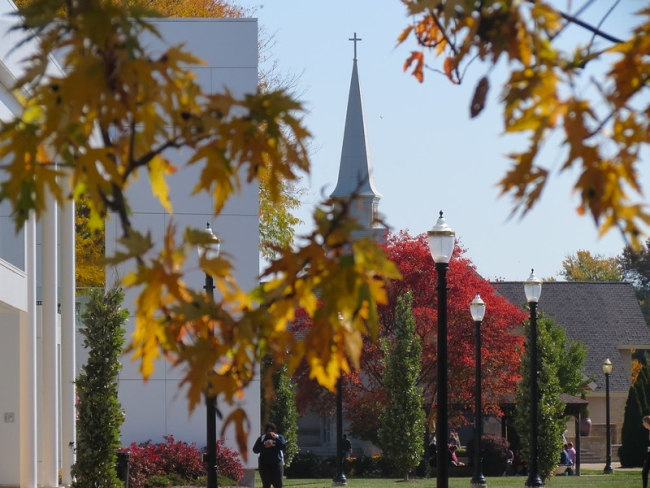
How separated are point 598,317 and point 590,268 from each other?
39.6 m

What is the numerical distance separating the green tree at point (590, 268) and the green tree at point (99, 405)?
8187 centimetres

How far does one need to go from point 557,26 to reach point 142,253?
4.68 feet

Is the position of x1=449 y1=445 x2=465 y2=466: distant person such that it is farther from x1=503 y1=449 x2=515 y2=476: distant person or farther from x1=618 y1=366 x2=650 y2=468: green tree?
x1=618 y1=366 x2=650 y2=468: green tree

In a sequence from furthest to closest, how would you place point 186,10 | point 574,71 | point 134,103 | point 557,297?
point 557,297 < point 186,10 < point 574,71 < point 134,103

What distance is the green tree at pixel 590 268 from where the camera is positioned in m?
95.2

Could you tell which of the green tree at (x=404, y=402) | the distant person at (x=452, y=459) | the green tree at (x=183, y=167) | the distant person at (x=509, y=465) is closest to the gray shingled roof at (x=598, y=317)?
the distant person at (x=509, y=465)

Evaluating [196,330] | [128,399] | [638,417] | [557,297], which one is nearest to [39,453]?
[128,399]

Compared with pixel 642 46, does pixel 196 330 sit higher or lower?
lower

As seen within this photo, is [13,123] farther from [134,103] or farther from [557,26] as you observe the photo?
[557,26]

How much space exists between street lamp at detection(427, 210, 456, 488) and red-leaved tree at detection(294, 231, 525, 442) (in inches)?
1012

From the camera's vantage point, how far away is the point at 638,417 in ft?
143

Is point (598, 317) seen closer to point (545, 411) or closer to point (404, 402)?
point (404, 402)

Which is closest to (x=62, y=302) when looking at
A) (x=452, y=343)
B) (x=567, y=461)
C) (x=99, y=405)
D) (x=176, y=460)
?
(x=99, y=405)

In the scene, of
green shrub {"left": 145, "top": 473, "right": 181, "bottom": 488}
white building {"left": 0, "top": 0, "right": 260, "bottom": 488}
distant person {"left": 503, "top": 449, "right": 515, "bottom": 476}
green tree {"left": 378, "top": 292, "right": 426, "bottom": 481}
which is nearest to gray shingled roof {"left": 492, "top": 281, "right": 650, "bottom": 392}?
distant person {"left": 503, "top": 449, "right": 515, "bottom": 476}
